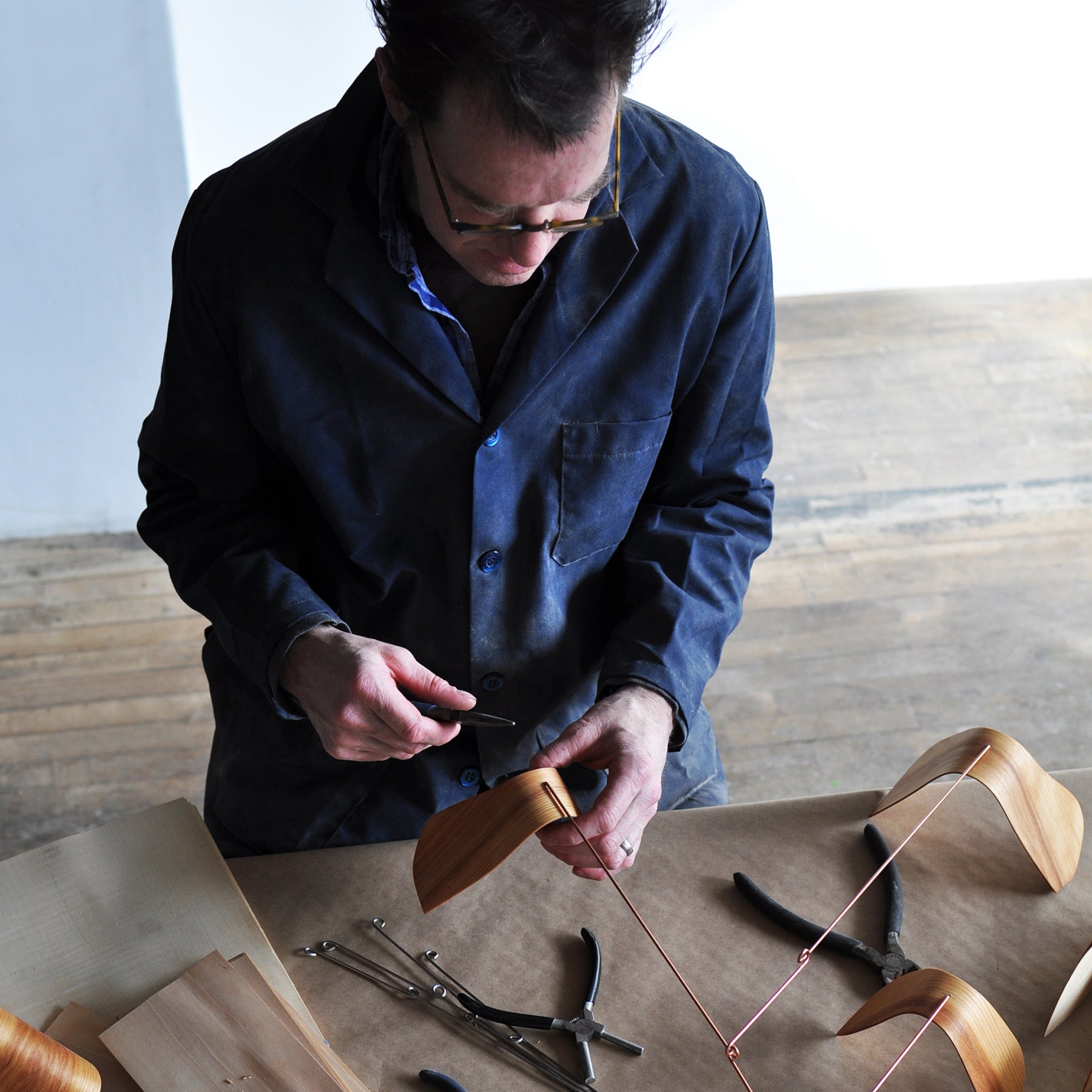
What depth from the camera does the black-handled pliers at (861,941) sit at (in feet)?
3.09

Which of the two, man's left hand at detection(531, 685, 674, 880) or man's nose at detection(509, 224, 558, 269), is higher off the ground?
man's nose at detection(509, 224, 558, 269)

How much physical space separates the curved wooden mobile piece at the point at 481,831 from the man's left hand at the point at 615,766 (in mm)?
38

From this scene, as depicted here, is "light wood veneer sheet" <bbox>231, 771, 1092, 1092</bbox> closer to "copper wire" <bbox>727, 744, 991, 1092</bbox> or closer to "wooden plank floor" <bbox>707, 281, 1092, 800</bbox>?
"copper wire" <bbox>727, 744, 991, 1092</bbox>

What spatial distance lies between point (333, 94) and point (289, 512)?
6.58 feet

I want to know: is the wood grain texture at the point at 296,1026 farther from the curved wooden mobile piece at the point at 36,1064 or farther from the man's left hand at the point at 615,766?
the man's left hand at the point at 615,766

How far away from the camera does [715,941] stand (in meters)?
0.97

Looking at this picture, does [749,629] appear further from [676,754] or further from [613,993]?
[613,993]

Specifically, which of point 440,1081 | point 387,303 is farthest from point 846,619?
point 440,1081

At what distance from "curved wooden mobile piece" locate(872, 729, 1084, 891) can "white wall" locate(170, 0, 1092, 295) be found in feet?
8.12

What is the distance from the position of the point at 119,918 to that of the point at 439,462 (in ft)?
1.65

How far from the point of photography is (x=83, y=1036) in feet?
2.82

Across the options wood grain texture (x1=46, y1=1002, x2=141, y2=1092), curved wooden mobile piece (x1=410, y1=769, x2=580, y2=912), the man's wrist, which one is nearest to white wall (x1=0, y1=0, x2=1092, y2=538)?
the man's wrist

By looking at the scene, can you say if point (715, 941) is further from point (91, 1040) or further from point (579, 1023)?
point (91, 1040)

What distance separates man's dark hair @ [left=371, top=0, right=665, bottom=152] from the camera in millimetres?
765
